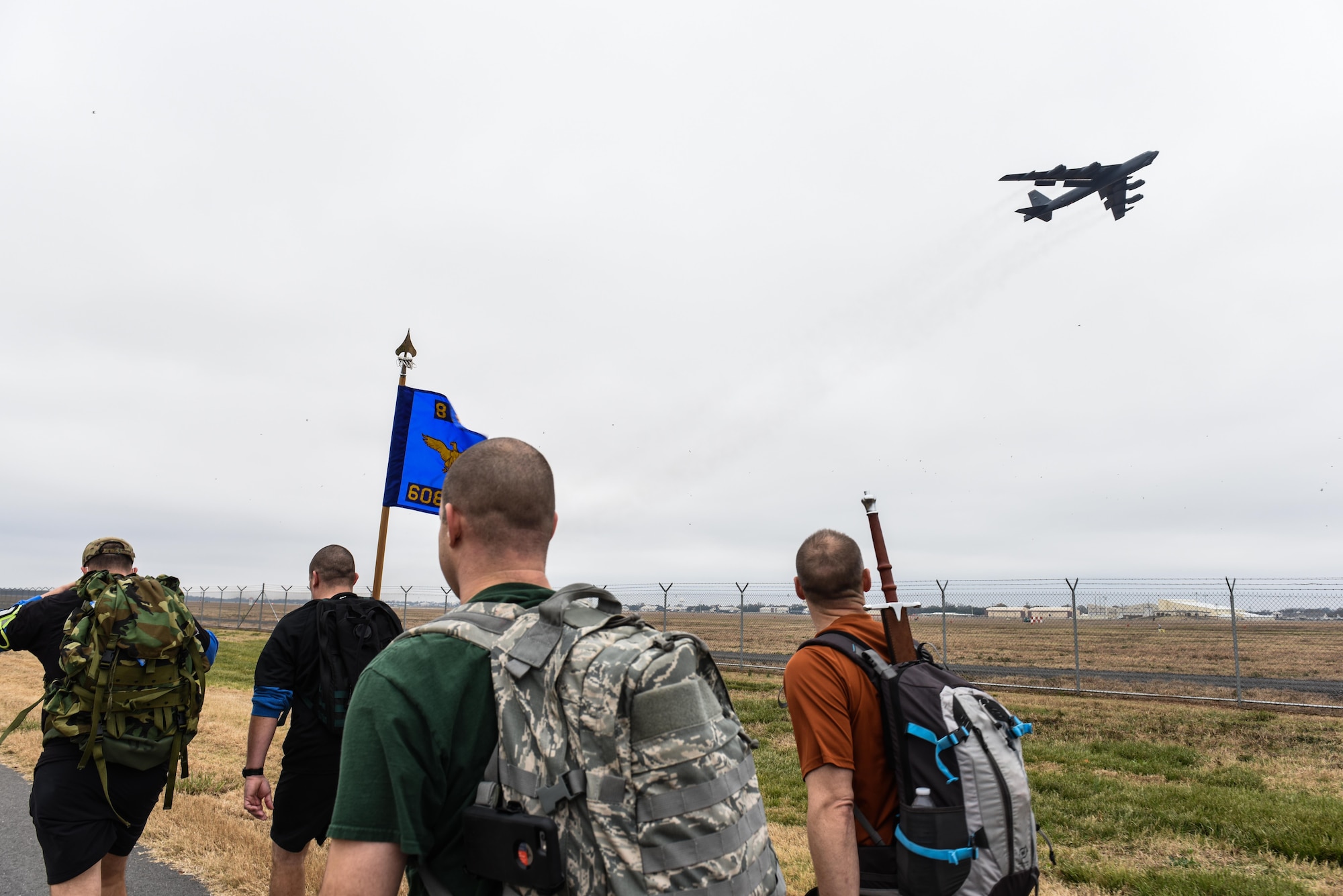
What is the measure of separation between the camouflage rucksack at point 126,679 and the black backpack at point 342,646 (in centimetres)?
64

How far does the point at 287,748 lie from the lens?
441cm

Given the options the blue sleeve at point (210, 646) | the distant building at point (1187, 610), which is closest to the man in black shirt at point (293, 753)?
the blue sleeve at point (210, 646)

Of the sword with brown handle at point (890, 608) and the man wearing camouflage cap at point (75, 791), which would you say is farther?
the man wearing camouflage cap at point (75, 791)

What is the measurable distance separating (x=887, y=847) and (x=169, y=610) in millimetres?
3762

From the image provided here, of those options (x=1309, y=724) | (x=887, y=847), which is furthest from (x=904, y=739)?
(x=1309, y=724)

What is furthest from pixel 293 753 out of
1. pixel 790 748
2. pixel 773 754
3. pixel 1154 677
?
pixel 1154 677

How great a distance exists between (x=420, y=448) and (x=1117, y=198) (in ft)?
93.5

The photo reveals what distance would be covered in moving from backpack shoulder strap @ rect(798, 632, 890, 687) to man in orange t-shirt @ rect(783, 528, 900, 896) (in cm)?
2

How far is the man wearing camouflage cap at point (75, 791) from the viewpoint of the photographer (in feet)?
12.0

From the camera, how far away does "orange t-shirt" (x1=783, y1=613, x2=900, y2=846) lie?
2.57 meters

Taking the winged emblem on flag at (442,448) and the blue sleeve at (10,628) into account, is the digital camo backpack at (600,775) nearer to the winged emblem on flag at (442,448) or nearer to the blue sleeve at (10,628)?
the blue sleeve at (10,628)

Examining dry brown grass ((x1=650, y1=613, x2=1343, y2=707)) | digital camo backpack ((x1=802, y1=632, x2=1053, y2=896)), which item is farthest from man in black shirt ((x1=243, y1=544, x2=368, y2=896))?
dry brown grass ((x1=650, y1=613, x2=1343, y2=707))

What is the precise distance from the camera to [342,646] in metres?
4.47

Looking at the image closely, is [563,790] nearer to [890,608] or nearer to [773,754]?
[890,608]
